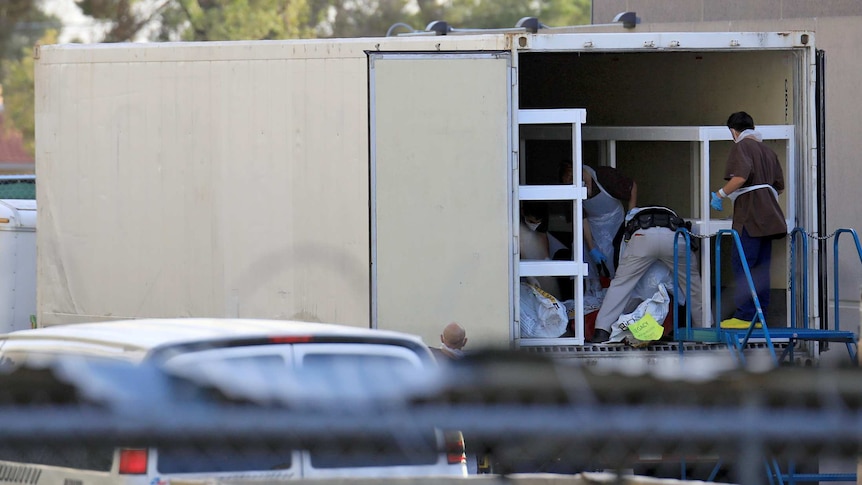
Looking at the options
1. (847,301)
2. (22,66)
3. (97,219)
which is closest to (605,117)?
(847,301)

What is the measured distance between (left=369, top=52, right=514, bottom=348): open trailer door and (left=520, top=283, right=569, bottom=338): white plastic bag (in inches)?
19.2

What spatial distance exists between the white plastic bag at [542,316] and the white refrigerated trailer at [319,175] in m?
0.12

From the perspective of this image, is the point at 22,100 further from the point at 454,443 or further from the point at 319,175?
the point at 454,443

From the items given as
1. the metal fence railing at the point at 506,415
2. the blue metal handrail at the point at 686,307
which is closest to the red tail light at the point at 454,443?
the metal fence railing at the point at 506,415

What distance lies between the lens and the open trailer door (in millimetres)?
7863

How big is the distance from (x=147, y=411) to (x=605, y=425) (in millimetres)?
423

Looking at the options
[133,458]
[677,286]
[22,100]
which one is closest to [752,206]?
[677,286]

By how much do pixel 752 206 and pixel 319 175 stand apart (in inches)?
124

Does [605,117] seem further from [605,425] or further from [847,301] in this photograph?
[605,425]

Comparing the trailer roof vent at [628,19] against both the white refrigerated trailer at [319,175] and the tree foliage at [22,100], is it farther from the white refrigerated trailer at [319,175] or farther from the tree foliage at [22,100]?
the tree foliage at [22,100]

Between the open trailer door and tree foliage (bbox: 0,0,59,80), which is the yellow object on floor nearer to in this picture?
the open trailer door

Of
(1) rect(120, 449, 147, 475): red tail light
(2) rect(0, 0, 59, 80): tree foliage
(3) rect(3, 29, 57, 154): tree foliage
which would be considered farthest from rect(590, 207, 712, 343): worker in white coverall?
(3) rect(3, 29, 57, 154): tree foliage

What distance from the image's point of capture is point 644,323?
8586mm

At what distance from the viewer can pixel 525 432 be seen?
112 cm
